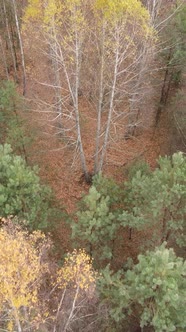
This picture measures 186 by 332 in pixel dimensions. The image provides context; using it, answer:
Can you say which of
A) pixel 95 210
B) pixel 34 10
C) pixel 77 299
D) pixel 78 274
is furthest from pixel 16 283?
pixel 34 10

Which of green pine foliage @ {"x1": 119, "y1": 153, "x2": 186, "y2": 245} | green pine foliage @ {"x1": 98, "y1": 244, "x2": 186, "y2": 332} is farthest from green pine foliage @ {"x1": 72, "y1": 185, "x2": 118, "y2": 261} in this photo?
green pine foliage @ {"x1": 98, "y1": 244, "x2": 186, "y2": 332}

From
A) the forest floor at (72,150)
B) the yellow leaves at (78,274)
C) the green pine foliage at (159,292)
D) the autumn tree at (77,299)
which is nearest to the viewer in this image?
the green pine foliage at (159,292)

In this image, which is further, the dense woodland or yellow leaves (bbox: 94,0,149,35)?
yellow leaves (bbox: 94,0,149,35)

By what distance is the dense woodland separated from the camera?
9148mm

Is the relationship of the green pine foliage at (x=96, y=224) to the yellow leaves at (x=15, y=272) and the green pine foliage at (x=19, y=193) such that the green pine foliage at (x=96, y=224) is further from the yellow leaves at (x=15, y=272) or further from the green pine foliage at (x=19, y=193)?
the yellow leaves at (x=15, y=272)

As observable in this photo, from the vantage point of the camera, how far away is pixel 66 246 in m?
15.3

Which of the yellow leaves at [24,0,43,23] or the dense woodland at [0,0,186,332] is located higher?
the yellow leaves at [24,0,43,23]

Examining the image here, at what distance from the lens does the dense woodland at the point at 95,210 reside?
915 centimetres

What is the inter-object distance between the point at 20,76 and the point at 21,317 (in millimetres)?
19603

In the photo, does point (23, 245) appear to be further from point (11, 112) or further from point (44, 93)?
point (44, 93)

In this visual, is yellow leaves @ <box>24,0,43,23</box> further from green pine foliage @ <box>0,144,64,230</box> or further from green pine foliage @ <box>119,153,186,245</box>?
green pine foliage @ <box>119,153,186,245</box>

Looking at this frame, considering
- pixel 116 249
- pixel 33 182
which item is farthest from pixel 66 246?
pixel 33 182

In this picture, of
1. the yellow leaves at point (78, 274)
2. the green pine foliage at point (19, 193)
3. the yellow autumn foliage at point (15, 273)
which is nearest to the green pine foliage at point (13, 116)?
the green pine foliage at point (19, 193)

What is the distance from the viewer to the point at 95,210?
38.5 feet
